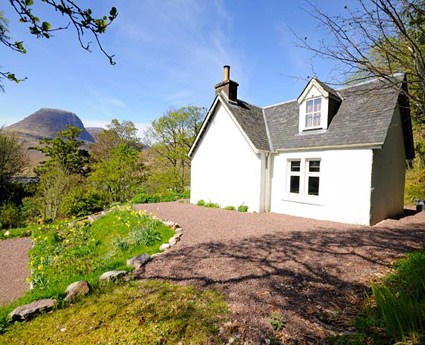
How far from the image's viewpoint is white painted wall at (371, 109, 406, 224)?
32.4ft

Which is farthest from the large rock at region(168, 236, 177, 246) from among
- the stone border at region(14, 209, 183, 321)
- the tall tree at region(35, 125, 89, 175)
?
the tall tree at region(35, 125, 89, 175)

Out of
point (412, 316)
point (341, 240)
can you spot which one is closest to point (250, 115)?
point (341, 240)

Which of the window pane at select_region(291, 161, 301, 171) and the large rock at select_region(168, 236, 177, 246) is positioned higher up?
the window pane at select_region(291, 161, 301, 171)

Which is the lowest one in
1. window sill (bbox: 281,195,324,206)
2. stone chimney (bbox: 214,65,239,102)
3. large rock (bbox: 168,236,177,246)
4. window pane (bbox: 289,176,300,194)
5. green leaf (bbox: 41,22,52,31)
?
large rock (bbox: 168,236,177,246)

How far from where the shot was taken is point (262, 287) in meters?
4.30

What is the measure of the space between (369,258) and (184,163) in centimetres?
2170

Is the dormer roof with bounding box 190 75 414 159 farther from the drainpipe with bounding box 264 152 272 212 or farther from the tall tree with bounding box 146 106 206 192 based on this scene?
the tall tree with bounding box 146 106 206 192

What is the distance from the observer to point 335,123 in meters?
11.2

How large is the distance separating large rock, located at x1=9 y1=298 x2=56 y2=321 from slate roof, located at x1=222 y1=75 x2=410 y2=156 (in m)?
9.99

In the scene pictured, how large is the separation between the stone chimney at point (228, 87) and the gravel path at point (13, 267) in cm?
1274

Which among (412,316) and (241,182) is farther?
(241,182)

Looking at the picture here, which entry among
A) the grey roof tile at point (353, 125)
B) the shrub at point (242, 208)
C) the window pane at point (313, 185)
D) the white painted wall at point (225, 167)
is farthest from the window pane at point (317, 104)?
the shrub at point (242, 208)

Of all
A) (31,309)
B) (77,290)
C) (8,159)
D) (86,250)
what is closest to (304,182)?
(86,250)

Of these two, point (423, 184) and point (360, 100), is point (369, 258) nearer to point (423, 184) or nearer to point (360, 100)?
point (360, 100)
